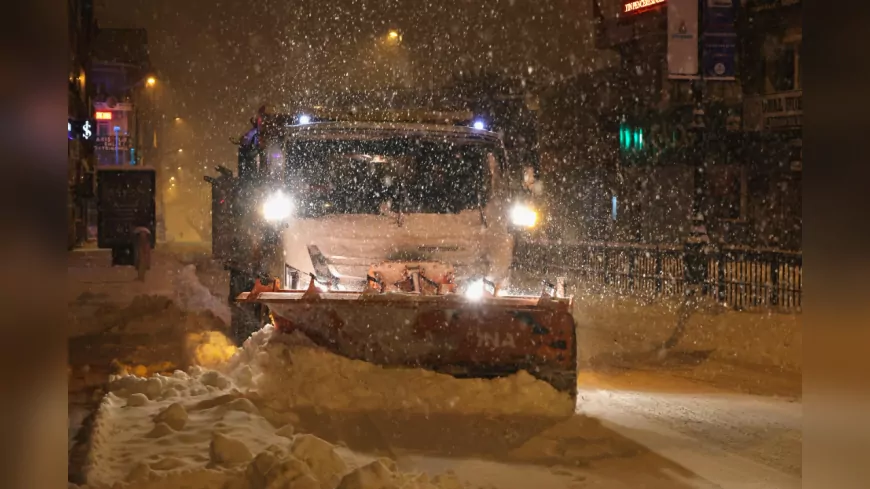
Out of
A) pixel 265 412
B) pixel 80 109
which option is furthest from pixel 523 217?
pixel 80 109

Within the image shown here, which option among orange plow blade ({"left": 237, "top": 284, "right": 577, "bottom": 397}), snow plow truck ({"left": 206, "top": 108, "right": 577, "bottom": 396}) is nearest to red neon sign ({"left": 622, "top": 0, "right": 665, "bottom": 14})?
snow plow truck ({"left": 206, "top": 108, "right": 577, "bottom": 396})

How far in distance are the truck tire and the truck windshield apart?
1.71 meters

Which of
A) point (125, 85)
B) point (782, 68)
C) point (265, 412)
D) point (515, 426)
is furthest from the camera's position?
Answer: point (125, 85)

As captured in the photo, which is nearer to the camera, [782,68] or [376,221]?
[376,221]

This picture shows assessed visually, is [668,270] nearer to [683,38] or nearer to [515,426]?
[683,38]

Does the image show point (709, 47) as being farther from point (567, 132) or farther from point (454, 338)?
point (567, 132)

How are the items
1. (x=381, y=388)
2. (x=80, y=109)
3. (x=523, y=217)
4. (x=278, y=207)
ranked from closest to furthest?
(x=381, y=388)
(x=278, y=207)
(x=523, y=217)
(x=80, y=109)

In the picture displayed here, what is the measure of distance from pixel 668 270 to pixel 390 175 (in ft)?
34.6

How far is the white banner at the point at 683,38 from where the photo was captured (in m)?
15.0

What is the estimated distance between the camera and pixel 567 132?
127 feet

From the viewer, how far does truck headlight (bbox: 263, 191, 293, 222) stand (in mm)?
9328

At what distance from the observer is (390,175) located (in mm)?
9680
